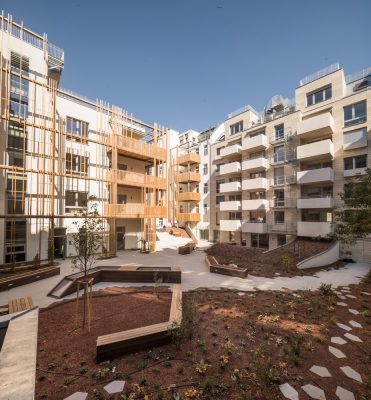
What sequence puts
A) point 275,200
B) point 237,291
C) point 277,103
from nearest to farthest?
point 237,291, point 275,200, point 277,103

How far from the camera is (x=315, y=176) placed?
69.3ft

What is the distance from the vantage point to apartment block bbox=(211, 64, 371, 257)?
2044cm

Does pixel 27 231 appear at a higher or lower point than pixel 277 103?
lower

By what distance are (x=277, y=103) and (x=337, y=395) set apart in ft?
103

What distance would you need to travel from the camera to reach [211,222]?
33500mm

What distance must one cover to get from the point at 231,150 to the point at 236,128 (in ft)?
15.9

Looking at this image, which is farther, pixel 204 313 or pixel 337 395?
pixel 204 313

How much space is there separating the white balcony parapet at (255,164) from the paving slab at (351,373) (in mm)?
23144

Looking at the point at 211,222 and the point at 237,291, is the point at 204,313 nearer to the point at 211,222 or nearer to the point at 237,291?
the point at 237,291

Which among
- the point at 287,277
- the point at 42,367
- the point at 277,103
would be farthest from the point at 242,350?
the point at 277,103

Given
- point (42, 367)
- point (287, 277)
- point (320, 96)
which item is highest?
point (320, 96)

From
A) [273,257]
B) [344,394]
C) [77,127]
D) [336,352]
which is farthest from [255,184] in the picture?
[344,394]

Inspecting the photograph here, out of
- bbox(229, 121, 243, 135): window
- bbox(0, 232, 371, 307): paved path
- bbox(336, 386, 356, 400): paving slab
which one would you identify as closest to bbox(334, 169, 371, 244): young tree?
bbox(0, 232, 371, 307): paved path

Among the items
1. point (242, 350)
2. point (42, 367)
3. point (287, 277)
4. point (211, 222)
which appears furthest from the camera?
point (211, 222)
